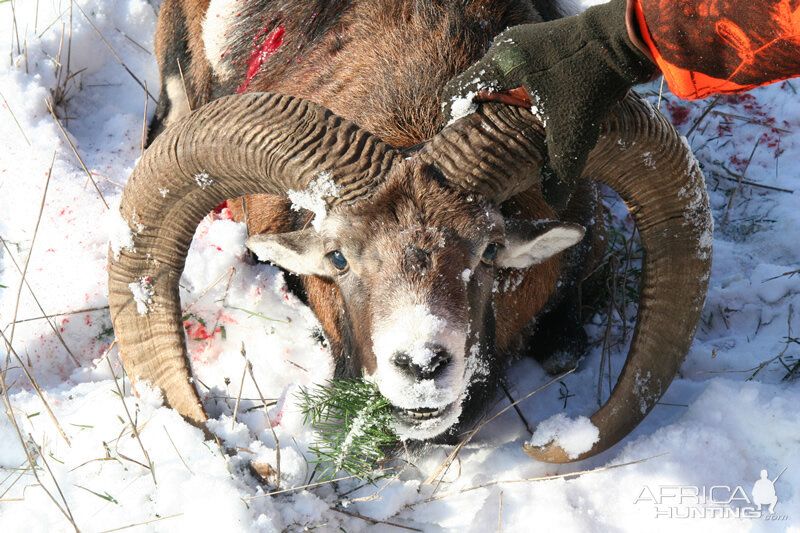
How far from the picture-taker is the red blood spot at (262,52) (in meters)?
4.57

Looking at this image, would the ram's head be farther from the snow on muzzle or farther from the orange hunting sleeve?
the orange hunting sleeve

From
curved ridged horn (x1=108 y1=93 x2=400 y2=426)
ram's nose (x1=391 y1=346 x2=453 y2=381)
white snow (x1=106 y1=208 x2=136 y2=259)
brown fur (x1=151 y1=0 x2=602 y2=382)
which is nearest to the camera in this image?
ram's nose (x1=391 y1=346 x2=453 y2=381)

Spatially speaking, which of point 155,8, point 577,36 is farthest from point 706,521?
point 155,8

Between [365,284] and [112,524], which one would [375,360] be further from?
[112,524]

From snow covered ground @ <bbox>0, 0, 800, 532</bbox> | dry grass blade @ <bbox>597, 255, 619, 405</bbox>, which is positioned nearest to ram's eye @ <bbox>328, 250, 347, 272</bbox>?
snow covered ground @ <bbox>0, 0, 800, 532</bbox>

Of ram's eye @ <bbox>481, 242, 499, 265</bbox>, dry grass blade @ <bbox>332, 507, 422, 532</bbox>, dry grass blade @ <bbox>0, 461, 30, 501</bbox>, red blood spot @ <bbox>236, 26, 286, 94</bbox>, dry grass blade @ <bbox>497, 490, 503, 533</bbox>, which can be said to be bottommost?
dry grass blade @ <bbox>497, 490, 503, 533</bbox>

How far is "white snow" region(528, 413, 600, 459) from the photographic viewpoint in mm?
3438

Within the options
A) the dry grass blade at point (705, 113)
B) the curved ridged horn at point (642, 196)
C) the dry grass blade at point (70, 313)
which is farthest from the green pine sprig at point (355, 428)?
the dry grass blade at point (705, 113)

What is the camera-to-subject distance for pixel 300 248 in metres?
3.43

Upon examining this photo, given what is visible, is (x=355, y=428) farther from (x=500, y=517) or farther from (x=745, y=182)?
(x=745, y=182)

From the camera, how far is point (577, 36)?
2811mm

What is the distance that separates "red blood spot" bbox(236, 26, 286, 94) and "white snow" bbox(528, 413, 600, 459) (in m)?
2.81

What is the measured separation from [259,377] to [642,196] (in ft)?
7.42

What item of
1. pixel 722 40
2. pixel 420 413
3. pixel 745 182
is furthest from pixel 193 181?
pixel 745 182
